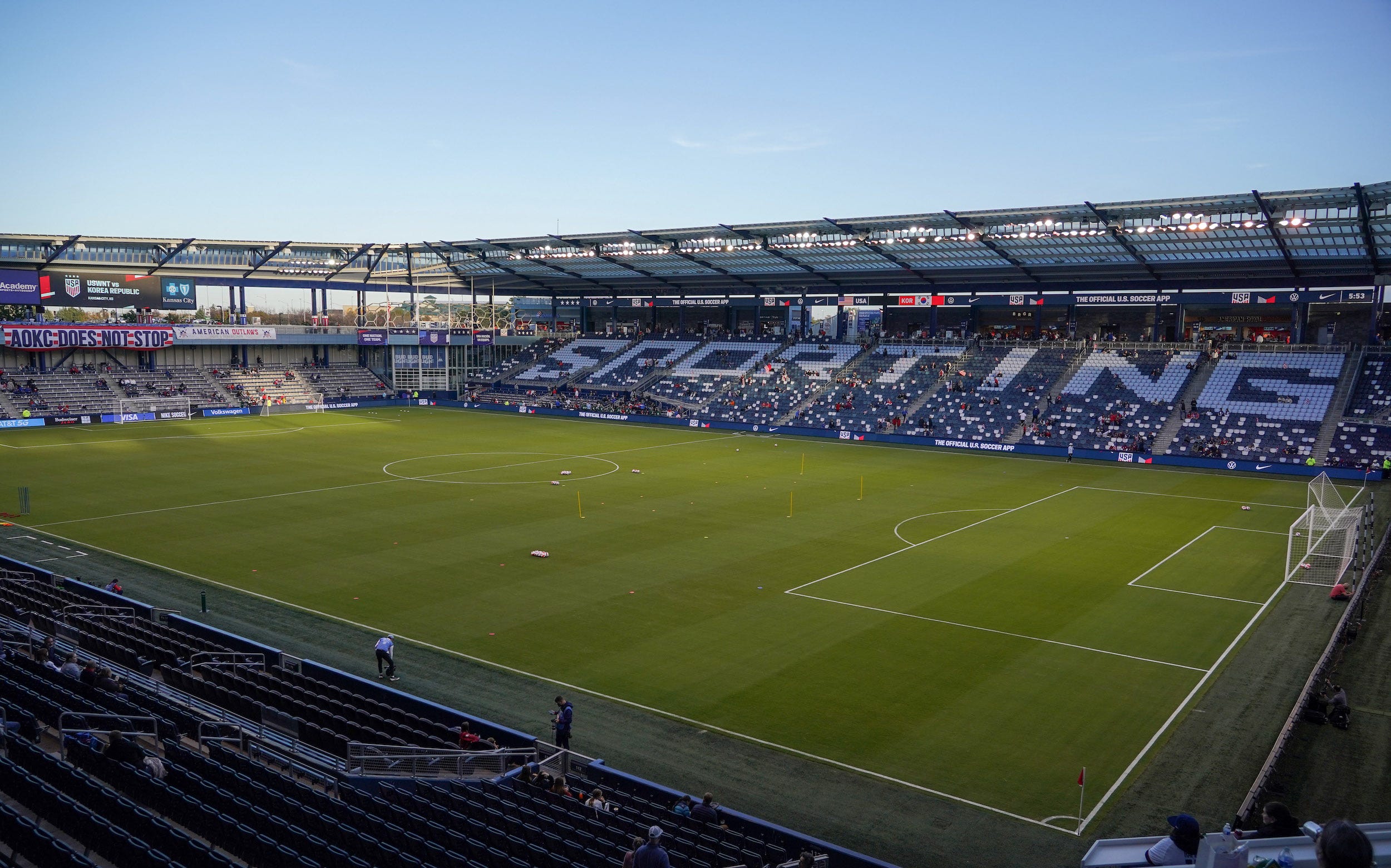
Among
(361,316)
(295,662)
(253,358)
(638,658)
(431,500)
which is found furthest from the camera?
(361,316)

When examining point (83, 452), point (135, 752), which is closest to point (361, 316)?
point (83, 452)

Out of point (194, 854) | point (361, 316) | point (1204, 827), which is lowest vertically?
point (1204, 827)

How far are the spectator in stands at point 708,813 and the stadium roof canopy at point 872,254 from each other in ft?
155

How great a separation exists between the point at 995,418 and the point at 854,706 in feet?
158

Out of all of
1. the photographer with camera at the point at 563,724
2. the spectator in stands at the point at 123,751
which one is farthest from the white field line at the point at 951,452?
the spectator in stands at the point at 123,751

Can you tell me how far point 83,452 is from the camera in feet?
170

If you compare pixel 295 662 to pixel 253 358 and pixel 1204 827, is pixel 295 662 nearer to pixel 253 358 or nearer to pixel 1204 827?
pixel 1204 827

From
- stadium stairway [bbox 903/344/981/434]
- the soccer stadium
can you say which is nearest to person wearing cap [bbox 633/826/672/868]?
the soccer stadium

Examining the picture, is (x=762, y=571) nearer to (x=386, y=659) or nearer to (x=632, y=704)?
(x=632, y=704)

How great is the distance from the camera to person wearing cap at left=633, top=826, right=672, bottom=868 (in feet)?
30.9

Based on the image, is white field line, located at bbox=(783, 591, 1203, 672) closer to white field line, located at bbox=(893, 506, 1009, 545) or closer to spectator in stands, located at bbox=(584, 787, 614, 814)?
white field line, located at bbox=(893, 506, 1009, 545)

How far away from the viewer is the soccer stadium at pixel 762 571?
43.0 ft

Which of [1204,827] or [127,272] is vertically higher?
[127,272]

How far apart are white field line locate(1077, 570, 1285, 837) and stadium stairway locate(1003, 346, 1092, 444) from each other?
1352 inches
